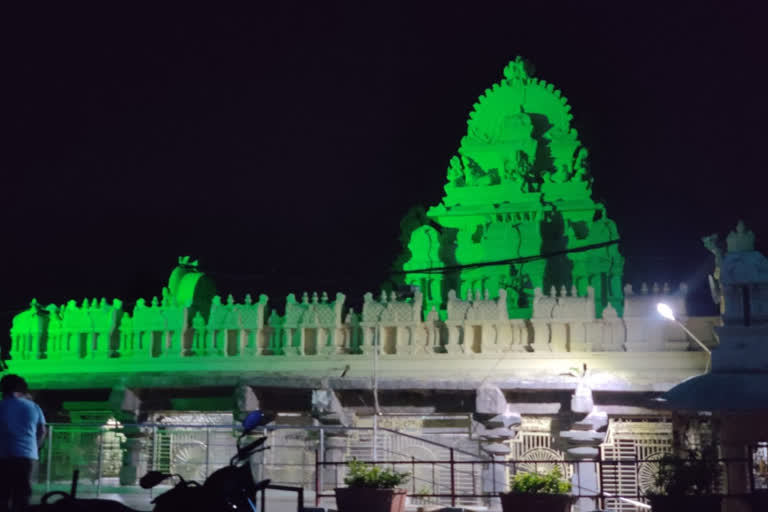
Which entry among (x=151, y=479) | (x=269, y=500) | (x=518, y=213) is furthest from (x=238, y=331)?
(x=151, y=479)

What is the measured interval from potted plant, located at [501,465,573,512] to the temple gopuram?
223 inches

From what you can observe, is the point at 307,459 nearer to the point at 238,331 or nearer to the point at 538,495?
the point at 238,331

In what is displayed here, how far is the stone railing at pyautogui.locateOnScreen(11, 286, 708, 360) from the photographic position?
20.5m

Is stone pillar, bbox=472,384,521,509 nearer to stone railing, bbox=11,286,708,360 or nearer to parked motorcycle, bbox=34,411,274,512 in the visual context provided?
stone railing, bbox=11,286,708,360

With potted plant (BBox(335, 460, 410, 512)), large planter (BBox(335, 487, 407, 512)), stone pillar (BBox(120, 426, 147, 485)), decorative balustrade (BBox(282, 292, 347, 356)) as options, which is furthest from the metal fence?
large planter (BBox(335, 487, 407, 512))

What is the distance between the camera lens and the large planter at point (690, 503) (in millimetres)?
11008

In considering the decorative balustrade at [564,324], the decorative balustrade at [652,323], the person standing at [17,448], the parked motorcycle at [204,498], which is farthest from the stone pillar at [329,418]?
the parked motorcycle at [204,498]

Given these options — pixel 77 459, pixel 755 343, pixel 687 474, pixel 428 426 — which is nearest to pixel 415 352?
pixel 428 426

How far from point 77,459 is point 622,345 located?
10374mm

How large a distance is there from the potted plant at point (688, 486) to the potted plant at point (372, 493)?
2.91 m

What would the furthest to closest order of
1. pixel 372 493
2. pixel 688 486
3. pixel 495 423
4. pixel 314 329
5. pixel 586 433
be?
pixel 314 329
pixel 495 423
pixel 586 433
pixel 372 493
pixel 688 486

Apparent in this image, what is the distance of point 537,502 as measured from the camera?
11.5 m

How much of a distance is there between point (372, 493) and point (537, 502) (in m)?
1.92

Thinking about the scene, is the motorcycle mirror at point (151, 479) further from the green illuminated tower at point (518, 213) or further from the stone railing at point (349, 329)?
the green illuminated tower at point (518, 213)
